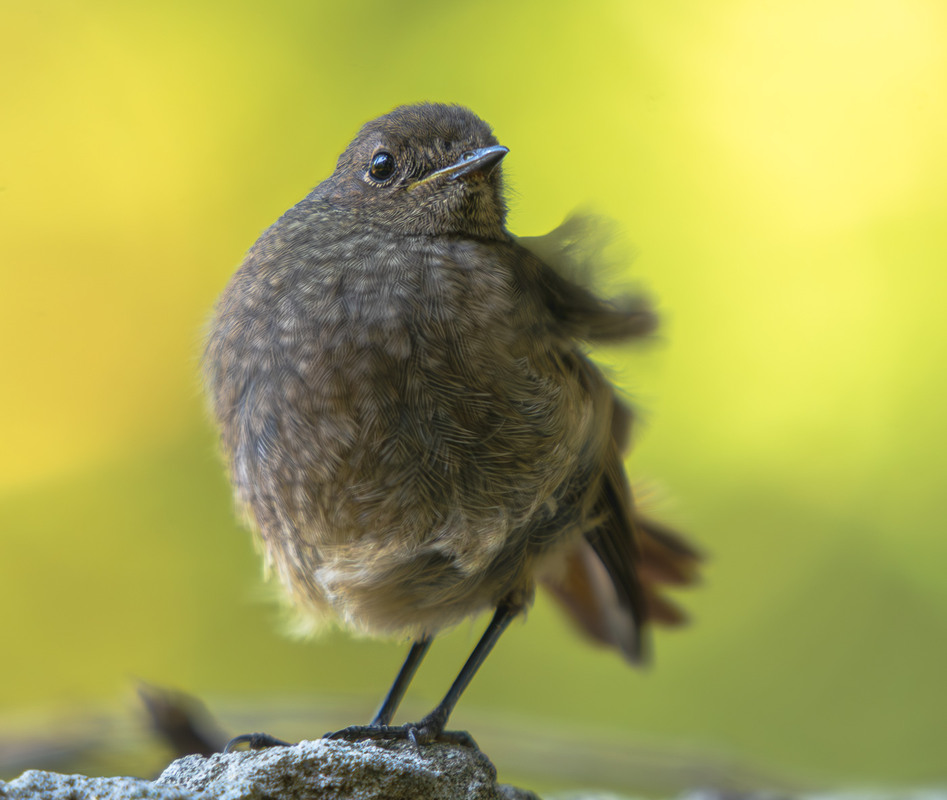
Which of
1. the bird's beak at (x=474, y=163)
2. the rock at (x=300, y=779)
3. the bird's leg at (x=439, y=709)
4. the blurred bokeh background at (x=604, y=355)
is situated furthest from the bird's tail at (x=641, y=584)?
the bird's beak at (x=474, y=163)

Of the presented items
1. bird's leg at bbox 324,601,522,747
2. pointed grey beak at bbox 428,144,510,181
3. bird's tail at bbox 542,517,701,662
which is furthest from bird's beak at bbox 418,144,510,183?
bird's tail at bbox 542,517,701,662

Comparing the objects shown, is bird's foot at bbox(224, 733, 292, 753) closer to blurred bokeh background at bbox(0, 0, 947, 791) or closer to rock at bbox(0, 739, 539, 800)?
rock at bbox(0, 739, 539, 800)

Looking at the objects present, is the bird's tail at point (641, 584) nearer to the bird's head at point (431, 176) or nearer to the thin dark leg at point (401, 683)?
the thin dark leg at point (401, 683)

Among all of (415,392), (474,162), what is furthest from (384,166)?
(415,392)

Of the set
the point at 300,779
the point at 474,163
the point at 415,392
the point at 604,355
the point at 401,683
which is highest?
the point at 474,163

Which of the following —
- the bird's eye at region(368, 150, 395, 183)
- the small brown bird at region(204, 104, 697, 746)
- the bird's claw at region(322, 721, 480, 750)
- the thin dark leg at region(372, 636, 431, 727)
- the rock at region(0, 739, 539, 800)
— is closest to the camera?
the rock at region(0, 739, 539, 800)

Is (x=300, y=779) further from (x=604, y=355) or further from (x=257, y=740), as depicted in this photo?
(x=604, y=355)

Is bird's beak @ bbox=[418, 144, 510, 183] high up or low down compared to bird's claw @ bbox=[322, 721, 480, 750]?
up

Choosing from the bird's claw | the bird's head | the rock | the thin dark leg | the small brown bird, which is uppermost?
the bird's head

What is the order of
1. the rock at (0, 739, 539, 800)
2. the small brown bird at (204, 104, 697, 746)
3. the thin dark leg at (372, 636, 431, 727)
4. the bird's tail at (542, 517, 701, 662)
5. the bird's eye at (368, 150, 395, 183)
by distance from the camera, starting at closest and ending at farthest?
the rock at (0, 739, 539, 800)
the small brown bird at (204, 104, 697, 746)
the bird's eye at (368, 150, 395, 183)
the thin dark leg at (372, 636, 431, 727)
the bird's tail at (542, 517, 701, 662)
